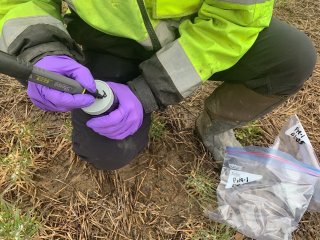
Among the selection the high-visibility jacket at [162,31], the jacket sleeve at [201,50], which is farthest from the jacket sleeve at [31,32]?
the jacket sleeve at [201,50]

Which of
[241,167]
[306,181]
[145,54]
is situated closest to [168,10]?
[145,54]

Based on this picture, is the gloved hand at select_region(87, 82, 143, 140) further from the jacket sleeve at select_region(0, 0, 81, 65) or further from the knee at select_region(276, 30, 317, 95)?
the knee at select_region(276, 30, 317, 95)

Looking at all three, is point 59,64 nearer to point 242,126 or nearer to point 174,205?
point 174,205

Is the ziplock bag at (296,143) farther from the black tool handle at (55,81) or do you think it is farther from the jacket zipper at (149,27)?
the black tool handle at (55,81)

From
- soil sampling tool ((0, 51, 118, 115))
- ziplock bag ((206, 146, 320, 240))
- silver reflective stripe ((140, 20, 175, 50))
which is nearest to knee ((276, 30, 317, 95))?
ziplock bag ((206, 146, 320, 240))

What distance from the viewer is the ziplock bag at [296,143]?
5.13 feet

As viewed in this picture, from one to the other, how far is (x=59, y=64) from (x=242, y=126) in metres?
0.86

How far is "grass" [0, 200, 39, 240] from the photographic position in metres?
1.32

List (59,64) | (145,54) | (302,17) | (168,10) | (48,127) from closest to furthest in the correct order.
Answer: (59,64), (168,10), (145,54), (48,127), (302,17)

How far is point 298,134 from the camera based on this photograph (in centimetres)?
160

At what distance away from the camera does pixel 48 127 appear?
5.38ft

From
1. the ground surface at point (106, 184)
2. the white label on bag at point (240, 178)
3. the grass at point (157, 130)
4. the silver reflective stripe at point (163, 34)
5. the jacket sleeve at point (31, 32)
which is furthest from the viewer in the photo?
the grass at point (157, 130)

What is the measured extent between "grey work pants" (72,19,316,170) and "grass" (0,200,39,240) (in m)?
0.27

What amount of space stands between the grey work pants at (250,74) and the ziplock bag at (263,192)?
260 millimetres
